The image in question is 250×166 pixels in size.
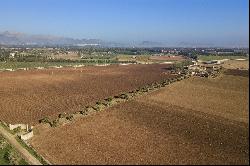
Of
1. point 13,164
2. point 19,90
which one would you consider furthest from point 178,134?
point 19,90

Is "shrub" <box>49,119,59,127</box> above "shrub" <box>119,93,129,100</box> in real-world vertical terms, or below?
below

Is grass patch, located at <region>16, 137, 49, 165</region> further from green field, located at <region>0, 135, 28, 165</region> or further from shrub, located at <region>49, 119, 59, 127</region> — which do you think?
shrub, located at <region>49, 119, 59, 127</region>

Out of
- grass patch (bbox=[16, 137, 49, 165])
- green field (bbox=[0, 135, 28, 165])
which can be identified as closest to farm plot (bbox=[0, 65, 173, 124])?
grass patch (bbox=[16, 137, 49, 165])

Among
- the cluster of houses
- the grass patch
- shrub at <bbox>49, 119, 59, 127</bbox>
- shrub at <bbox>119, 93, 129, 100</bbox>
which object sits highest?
the cluster of houses

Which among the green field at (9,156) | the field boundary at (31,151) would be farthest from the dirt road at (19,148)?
the green field at (9,156)

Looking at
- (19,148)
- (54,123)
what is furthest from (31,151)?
(54,123)

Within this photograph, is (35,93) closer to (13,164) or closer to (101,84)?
(101,84)
